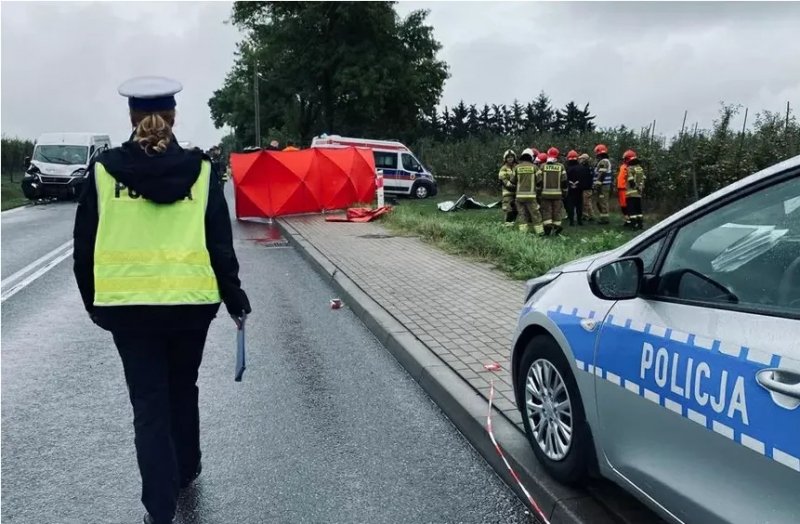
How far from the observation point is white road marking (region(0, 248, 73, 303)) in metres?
9.48

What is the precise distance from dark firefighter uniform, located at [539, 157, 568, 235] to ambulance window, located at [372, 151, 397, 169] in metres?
14.5

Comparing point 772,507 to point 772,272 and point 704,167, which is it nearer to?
point 772,272

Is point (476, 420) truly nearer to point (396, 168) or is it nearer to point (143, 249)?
point (143, 249)

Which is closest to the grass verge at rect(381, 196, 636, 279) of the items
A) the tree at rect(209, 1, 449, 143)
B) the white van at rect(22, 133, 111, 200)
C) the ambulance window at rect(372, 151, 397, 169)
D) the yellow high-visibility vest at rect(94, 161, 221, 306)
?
the yellow high-visibility vest at rect(94, 161, 221, 306)

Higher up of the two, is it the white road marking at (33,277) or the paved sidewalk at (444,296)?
the paved sidewalk at (444,296)

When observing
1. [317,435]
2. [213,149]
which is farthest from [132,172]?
[213,149]

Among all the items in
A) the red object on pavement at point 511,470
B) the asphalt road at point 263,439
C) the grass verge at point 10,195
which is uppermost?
the red object on pavement at point 511,470

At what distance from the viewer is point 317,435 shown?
4.69 meters

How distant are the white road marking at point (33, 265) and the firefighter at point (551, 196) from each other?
9580 millimetres

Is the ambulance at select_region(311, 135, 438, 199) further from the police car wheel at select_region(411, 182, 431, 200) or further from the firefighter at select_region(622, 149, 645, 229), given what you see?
the firefighter at select_region(622, 149, 645, 229)

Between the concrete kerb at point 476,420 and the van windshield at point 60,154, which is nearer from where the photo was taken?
the concrete kerb at point 476,420

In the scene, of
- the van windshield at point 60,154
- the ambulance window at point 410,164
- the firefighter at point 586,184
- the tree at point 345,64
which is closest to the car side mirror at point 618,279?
the firefighter at point 586,184

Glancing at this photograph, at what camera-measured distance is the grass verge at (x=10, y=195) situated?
2709 centimetres

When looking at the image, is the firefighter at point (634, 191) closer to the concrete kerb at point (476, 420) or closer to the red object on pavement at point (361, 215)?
the red object on pavement at point (361, 215)
